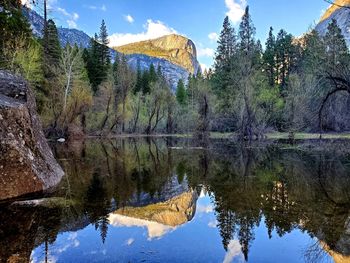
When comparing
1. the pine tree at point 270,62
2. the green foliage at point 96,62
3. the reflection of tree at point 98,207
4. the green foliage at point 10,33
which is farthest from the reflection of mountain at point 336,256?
the pine tree at point 270,62

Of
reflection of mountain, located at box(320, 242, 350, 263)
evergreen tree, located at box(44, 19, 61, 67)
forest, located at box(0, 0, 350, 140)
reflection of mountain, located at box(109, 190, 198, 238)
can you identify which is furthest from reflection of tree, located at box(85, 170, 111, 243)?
evergreen tree, located at box(44, 19, 61, 67)

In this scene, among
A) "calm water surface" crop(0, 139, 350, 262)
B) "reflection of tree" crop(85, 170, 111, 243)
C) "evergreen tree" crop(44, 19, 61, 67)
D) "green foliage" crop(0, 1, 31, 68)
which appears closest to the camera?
"calm water surface" crop(0, 139, 350, 262)

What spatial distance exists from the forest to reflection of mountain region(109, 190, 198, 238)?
8046mm

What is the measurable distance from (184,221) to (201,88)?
35.3 metres

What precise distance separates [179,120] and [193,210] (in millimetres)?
54152

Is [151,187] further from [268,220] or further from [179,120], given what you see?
[179,120]

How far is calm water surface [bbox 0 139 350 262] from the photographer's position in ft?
19.3

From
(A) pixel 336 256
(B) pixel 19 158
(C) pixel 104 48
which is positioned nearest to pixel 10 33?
(B) pixel 19 158

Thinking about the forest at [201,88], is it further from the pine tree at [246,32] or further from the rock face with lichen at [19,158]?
the rock face with lichen at [19,158]

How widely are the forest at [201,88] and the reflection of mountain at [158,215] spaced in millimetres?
8046

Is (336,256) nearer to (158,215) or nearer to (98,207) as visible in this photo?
(158,215)

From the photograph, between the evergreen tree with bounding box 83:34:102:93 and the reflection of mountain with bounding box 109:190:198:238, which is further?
the evergreen tree with bounding box 83:34:102:93

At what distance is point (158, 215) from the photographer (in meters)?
8.45

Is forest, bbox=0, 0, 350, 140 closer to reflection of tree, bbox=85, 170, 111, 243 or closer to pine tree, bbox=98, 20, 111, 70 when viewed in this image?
pine tree, bbox=98, 20, 111, 70
